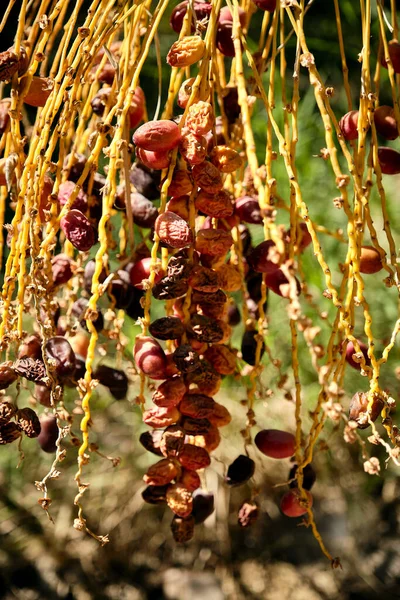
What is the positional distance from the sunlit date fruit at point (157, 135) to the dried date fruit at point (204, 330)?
158 millimetres

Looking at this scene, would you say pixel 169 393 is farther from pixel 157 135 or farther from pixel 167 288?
pixel 157 135

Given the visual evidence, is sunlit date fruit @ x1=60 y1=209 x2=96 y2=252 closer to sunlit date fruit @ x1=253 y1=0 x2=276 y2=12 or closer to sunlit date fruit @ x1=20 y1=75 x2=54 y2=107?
sunlit date fruit @ x1=20 y1=75 x2=54 y2=107

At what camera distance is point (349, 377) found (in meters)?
1.42

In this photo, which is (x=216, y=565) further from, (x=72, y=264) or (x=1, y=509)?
(x=72, y=264)

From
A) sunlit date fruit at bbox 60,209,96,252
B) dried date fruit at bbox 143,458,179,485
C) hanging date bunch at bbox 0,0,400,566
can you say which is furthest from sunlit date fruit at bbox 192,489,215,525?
sunlit date fruit at bbox 60,209,96,252

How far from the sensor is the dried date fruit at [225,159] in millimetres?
625

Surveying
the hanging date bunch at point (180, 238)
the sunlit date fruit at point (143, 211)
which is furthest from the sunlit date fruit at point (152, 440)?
the sunlit date fruit at point (143, 211)

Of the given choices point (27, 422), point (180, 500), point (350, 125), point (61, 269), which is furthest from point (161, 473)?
point (350, 125)

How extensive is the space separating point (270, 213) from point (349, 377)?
3.30ft

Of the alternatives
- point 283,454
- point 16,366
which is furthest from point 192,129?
point 283,454

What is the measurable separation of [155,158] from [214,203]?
0.07 m

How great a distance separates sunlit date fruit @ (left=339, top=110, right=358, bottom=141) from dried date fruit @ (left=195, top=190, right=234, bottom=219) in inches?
6.5

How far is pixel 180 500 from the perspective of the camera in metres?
0.66

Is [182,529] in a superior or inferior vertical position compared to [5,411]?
inferior
